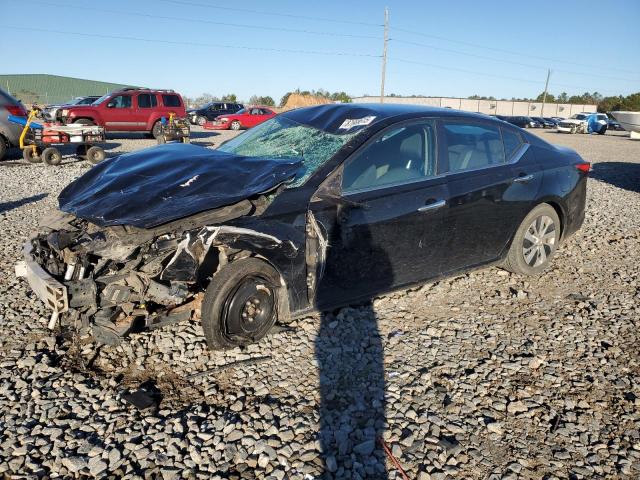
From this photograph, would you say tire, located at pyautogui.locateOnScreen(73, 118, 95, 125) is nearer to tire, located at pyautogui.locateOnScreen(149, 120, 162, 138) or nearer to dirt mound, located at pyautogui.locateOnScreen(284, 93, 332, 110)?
tire, located at pyautogui.locateOnScreen(149, 120, 162, 138)

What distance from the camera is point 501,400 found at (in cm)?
279

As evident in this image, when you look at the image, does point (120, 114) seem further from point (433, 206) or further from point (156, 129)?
point (433, 206)

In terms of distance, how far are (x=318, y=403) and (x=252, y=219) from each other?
119 cm

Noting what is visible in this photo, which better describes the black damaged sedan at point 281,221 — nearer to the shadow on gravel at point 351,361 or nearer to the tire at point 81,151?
the shadow on gravel at point 351,361

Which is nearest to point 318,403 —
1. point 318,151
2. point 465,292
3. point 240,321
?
point 240,321

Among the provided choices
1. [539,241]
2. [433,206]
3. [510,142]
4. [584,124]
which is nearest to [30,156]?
[433,206]

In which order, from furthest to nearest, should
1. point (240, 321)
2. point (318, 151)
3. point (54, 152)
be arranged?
point (54, 152) → point (318, 151) → point (240, 321)

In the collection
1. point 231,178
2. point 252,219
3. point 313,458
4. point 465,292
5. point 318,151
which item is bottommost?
point 313,458

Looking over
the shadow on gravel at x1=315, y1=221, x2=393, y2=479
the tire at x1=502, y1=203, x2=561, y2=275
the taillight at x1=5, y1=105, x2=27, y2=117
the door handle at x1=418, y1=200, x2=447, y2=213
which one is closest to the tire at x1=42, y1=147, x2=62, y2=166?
the taillight at x1=5, y1=105, x2=27, y2=117

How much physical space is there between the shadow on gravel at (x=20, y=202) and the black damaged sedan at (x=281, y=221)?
4197 mm

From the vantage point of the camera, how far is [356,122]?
3.63 m

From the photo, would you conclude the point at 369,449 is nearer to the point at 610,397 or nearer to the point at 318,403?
the point at 318,403

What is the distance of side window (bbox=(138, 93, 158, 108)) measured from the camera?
1736 cm

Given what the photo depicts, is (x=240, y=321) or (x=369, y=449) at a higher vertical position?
(x=240, y=321)
